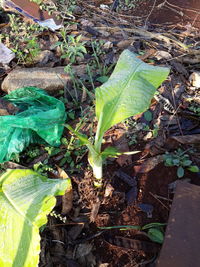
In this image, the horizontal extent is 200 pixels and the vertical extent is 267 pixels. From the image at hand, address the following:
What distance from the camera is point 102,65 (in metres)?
2.35

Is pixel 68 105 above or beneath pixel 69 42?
beneath

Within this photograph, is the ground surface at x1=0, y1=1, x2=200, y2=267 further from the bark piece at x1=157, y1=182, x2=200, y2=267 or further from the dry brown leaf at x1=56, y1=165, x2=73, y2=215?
the bark piece at x1=157, y1=182, x2=200, y2=267

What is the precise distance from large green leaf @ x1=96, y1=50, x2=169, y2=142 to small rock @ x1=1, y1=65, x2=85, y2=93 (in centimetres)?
79

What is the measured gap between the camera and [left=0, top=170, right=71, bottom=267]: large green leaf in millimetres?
1099

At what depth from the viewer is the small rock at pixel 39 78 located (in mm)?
2158

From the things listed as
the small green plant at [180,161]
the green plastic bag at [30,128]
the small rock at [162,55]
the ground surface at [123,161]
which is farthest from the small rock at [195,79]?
the green plastic bag at [30,128]

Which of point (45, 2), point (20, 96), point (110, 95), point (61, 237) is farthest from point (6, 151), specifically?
point (45, 2)

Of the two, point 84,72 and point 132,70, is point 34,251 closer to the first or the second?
point 132,70

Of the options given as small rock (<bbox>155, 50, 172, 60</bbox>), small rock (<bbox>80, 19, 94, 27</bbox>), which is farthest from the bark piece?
small rock (<bbox>80, 19, 94, 27</bbox>)

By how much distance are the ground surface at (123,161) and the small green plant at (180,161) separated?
29 mm

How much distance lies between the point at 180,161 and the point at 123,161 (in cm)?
34

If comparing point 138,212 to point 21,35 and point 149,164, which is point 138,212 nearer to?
point 149,164

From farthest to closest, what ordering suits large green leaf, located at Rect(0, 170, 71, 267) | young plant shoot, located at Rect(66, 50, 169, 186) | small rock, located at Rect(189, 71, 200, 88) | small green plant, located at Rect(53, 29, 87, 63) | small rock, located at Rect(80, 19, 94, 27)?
small rock, located at Rect(80, 19, 94, 27), small green plant, located at Rect(53, 29, 87, 63), small rock, located at Rect(189, 71, 200, 88), young plant shoot, located at Rect(66, 50, 169, 186), large green leaf, located at Rect(0, 170, 71, 267)

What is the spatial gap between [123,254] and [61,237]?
1.14 feet
